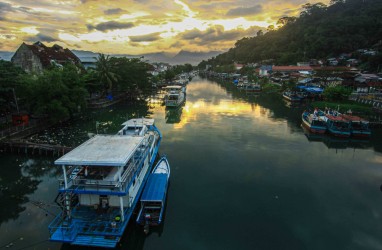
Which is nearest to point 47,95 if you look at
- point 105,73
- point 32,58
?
point 105,73

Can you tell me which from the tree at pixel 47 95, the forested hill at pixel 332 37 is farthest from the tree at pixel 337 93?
the forested hill at pixel 332 37

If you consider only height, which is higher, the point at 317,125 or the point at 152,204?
the point at 317,125

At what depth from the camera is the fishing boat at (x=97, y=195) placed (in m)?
15.7

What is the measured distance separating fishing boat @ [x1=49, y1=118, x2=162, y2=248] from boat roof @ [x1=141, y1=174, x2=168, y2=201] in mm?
789

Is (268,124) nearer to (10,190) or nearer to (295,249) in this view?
(295,249)

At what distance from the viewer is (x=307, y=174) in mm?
27578

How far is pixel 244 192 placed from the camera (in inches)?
928

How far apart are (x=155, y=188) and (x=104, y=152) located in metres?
5.01

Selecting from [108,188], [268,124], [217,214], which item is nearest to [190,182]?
[217,214]

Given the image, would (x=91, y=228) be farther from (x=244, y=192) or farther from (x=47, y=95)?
(x=47, y=95)

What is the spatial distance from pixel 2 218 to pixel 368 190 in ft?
103

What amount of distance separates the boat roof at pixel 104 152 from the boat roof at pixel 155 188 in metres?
3.56

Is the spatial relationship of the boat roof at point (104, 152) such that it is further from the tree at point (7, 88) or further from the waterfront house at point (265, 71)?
the waterfront house at point (265, 71)

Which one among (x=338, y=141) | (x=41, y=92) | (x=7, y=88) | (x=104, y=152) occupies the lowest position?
(x=338, y=141)
